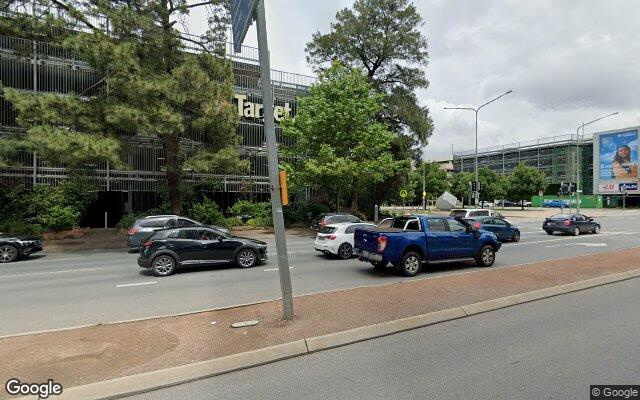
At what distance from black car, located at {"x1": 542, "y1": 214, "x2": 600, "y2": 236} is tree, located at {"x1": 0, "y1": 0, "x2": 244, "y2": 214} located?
19.8 m

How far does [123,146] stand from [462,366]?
20.1 metres

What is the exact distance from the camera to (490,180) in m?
76.0

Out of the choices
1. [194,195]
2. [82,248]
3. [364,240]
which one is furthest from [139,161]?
[364,240]

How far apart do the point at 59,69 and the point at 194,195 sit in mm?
11424

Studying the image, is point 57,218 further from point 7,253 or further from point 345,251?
point 345,251

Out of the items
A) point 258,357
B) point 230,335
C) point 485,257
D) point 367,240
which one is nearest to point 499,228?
point 485,257

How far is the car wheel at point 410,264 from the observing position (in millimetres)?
10938

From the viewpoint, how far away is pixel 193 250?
40.5 ft

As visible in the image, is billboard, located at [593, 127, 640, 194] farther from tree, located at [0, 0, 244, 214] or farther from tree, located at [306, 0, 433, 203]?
tree, located at [0, 0, 244, 214]

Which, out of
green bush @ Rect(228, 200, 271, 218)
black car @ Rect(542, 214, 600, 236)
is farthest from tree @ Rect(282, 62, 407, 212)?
black car @ Rect(542, 214, 600, 236)

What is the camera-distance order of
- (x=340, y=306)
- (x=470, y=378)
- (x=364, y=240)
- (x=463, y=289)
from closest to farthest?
(x=470, y=378) < (x=340, y=306) < (x=463, y=289) < (x=364, y=240)

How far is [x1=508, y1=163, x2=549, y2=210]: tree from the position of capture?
6906 centimetres

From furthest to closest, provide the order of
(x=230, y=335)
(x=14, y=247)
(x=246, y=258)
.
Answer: (x=14, y=247) < (x=246, y=258) < (x=230, y=335)

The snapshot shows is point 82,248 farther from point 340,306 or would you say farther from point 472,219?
point 472,219
